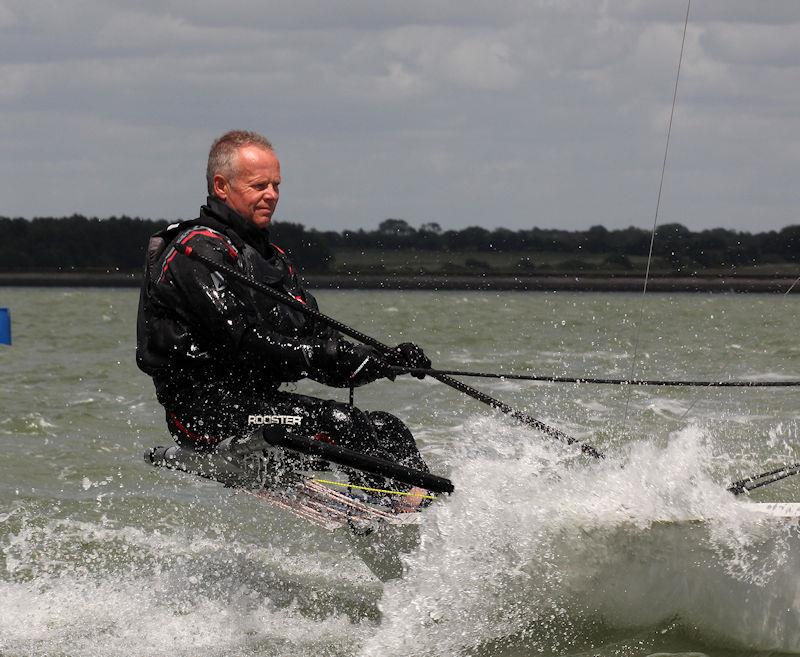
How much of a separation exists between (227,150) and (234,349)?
70 centimetres

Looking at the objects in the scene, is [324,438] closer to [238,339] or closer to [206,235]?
[238,339]

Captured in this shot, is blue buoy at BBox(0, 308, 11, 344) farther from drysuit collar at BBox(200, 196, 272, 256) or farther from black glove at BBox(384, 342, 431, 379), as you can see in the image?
black glove at BBox(384, 342, 431, 379)

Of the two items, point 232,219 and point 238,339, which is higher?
point 232,219

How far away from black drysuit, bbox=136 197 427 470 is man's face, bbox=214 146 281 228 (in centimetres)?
4

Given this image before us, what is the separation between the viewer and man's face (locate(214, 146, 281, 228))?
446cm

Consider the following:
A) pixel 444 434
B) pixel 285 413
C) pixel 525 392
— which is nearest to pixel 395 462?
pixel 285 413

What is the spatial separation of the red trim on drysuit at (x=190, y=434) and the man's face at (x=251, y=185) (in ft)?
2.42

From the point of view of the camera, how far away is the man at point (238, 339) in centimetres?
431

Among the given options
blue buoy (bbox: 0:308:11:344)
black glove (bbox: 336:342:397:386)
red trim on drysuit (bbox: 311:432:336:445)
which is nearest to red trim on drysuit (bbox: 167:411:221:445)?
red trim on drysuit (bbox: 311:432:336:445)

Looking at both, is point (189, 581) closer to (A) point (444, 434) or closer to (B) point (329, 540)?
(B) point (329, 540)

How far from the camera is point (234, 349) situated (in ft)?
14.1

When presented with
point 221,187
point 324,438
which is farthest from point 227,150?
point 324,438

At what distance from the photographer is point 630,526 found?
14.3 feet

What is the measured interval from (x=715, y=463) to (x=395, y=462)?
161 inches
